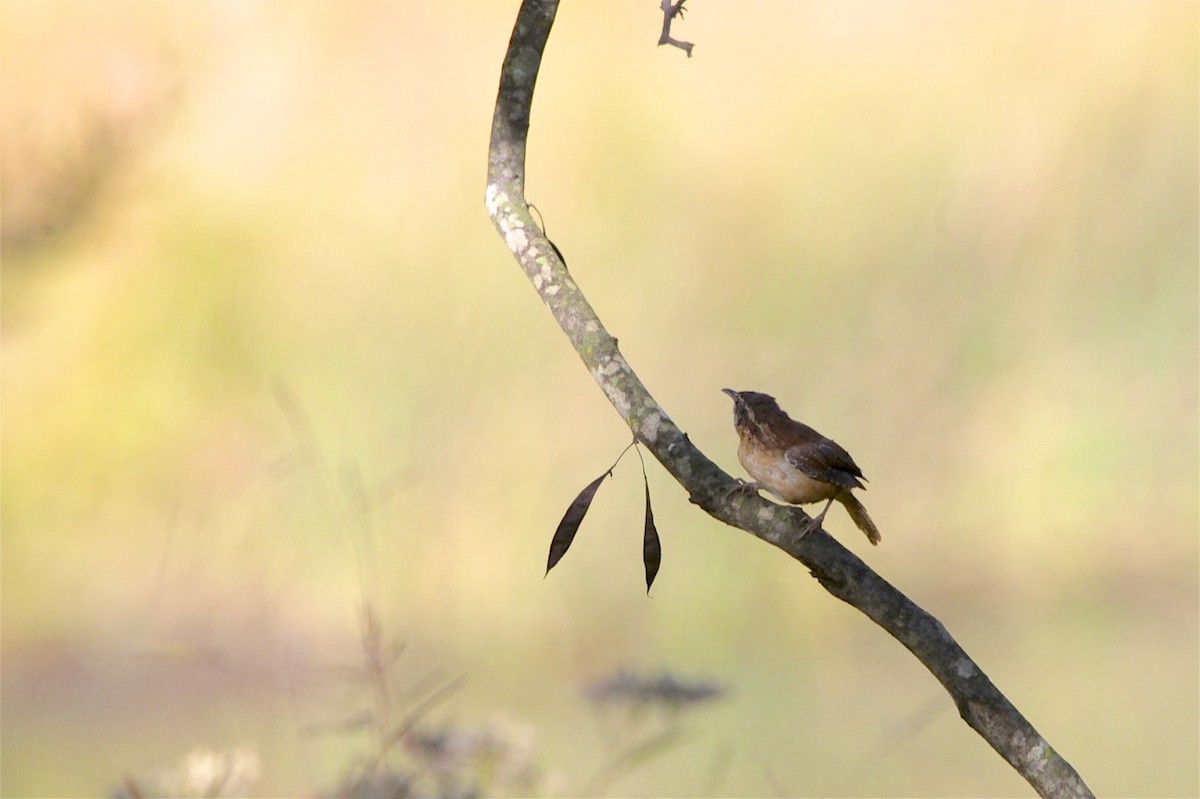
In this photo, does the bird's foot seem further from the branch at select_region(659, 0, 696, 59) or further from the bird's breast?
the branch at select_region(659, 0, 696, 59)

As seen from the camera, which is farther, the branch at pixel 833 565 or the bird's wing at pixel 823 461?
the bird's wing at pixel 823 461

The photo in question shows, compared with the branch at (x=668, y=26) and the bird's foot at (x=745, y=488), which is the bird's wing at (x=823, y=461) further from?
the branch at (x=668, y=26)

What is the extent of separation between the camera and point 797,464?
4.75ft

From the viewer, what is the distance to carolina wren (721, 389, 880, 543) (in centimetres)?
144

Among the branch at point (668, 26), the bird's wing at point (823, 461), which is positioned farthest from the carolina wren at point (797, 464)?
the branch at point (668, 26)

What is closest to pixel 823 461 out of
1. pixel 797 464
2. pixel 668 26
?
pixel 797 464

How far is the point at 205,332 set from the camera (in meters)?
3.89

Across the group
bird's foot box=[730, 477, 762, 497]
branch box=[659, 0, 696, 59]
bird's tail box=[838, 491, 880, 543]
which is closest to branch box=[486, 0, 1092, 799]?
bird's foot box=[730, 477, 762, 497]

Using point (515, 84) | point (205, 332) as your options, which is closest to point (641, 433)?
point (515, 84)

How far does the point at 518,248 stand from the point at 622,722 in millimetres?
1089

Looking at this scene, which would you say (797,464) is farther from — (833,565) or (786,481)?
(833,565)

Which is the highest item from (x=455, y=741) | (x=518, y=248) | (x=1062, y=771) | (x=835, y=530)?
(x=835, y=530)

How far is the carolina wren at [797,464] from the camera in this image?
1.44m

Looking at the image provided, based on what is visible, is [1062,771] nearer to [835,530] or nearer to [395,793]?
[395,793]
